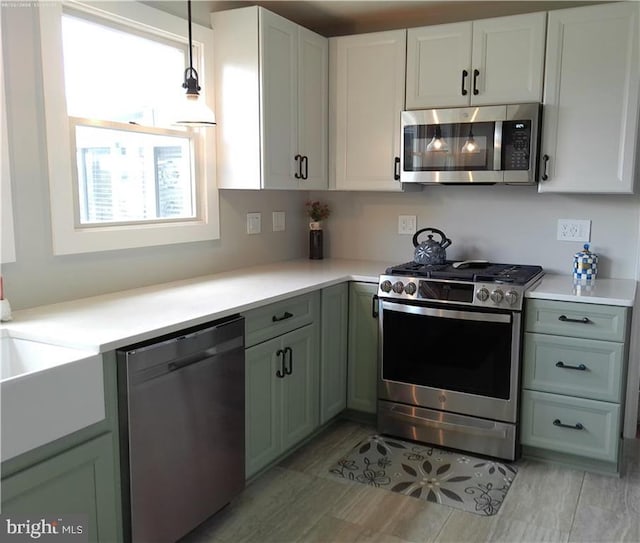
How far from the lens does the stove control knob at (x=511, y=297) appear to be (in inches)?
106

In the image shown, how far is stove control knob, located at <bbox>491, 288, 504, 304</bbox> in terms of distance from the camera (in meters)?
2.71

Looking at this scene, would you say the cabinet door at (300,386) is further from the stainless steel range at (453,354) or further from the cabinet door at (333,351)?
the stainless steel range at (453,354)

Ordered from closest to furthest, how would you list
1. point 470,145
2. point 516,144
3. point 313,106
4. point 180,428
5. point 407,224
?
point 180,428 → point 516,144 → point 470,145 → point 313,106 → point 407,224

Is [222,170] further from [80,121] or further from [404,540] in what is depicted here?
[404,540]

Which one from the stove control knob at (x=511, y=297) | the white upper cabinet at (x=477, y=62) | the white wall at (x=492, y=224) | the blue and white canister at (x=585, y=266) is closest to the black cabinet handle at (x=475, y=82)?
the white upper cabinet at (x=477, y=62)

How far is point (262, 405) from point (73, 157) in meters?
1.28

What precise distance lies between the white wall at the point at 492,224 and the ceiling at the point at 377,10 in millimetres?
967

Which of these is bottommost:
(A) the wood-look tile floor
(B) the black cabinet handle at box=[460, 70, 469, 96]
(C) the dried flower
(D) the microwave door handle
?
(A) the wood-look tile floor

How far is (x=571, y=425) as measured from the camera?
9.00ft

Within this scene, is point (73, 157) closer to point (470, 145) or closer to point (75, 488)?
point (75, 488)

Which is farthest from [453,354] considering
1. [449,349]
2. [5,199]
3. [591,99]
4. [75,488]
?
[5,199]

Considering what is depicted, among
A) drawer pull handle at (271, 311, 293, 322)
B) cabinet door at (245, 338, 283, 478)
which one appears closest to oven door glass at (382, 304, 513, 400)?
drawer pull handle at (271, 311, 293, 322)

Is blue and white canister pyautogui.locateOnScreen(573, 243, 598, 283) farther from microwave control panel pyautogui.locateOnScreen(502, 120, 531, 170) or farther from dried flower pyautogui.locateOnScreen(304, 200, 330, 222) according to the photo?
dried flower pyautogui.locateOnScreen(304, 200, 330, 222)

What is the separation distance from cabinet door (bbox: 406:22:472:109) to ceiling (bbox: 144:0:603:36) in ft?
0.80
